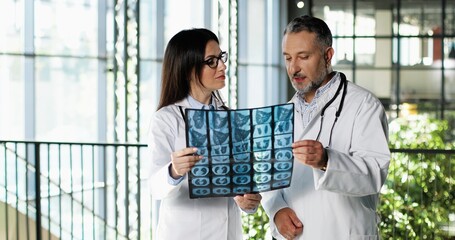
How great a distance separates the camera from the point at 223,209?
308cm

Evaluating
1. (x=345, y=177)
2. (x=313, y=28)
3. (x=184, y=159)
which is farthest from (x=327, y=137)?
(x=184, y=159)

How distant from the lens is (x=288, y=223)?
2982 millimetres

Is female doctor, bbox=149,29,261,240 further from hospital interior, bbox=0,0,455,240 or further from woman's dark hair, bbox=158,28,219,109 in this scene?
hospital interior, bbox=0,0,455,240

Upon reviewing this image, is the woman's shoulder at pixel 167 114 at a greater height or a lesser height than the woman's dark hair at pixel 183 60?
lesser

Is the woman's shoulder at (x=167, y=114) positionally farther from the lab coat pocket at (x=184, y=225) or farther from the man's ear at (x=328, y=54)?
the man's ear at (x=328, y=54)

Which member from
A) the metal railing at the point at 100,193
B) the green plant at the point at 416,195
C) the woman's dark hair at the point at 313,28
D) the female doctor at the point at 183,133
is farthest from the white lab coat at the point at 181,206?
the green plant at the point at 416,195

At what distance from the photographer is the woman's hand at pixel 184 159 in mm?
2744

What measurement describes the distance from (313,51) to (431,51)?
18.7m

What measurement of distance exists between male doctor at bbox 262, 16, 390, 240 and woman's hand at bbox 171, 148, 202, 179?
0.35 meters

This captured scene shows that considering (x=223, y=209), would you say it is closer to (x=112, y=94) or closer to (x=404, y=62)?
(x=112, y=94)

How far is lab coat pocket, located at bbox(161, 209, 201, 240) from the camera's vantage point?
3.06 metres

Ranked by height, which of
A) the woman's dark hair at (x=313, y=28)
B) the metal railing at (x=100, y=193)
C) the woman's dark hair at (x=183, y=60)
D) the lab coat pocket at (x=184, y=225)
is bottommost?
the metal railing at (x=100, y=193)

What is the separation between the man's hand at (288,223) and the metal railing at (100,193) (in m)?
3.15

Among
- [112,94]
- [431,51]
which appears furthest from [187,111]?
[431,51]
